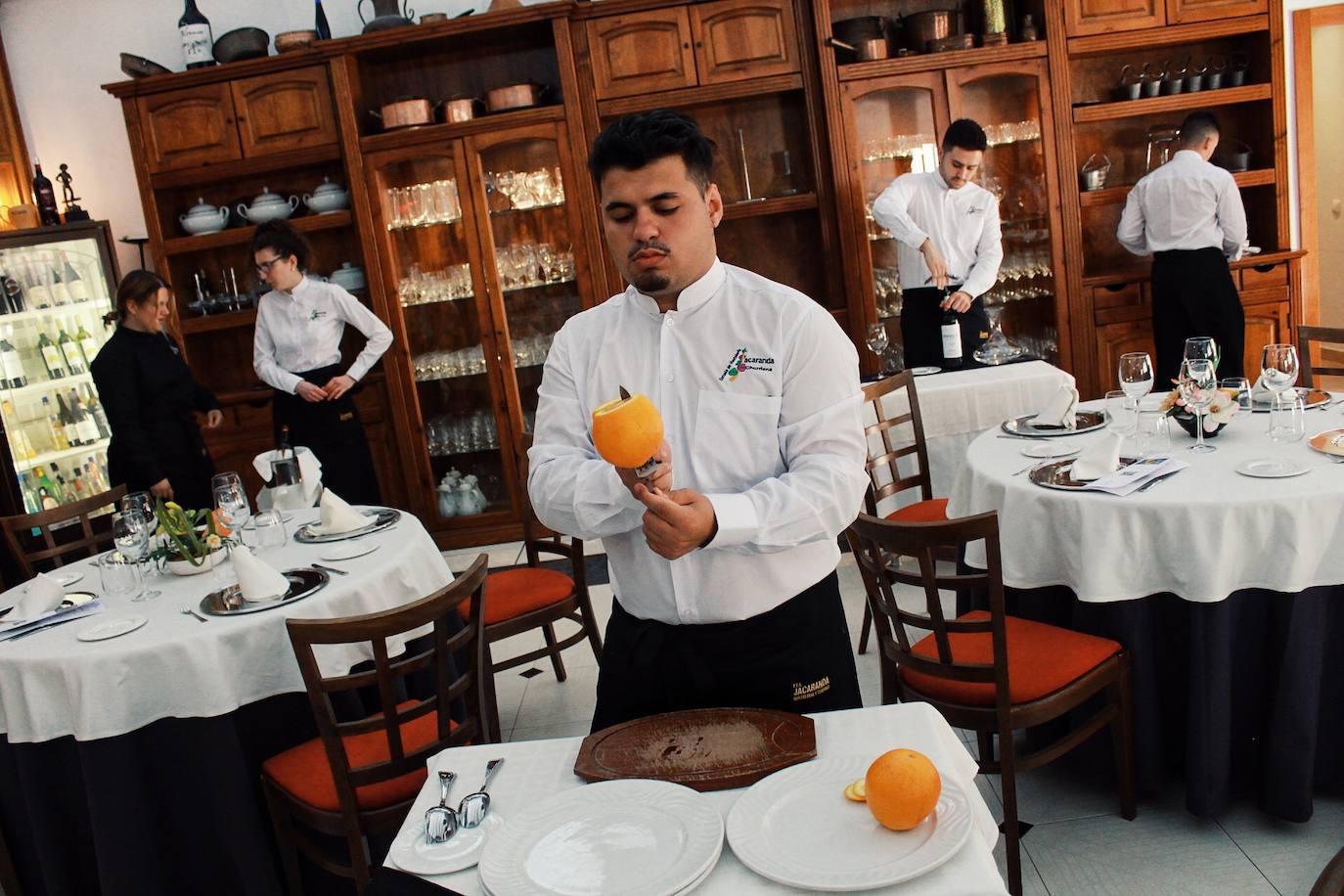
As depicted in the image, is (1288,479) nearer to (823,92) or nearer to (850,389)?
(850,389)

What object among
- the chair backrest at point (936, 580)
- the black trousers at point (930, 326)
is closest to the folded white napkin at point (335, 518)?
the chair backrest at point (936, 580)

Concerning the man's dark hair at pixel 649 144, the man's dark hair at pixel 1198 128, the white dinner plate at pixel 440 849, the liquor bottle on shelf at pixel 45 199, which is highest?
the liquor bottle on shelf at pixel 45 199

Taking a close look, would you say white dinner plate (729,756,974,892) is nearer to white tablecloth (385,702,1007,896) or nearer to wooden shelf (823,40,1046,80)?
white tablecloth (385,702,1007,896)

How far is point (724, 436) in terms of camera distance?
164 centimetres

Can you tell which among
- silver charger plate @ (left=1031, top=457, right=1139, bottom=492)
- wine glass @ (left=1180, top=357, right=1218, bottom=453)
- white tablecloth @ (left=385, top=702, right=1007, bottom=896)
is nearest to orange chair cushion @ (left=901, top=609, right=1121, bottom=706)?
silver charger plate @ (left=1031, top=457, right=1139, bottom=492)

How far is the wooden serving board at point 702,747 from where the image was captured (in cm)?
124

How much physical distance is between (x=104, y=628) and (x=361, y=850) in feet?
2.73

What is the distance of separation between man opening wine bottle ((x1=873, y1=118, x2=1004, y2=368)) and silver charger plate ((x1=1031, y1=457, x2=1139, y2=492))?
7.00 feet

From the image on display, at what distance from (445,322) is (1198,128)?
13.0ft

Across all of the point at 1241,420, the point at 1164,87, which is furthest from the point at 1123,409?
the point at 1164,87

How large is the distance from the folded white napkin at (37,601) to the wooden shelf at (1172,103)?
4988 mm

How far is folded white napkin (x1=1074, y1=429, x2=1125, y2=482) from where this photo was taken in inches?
98.1

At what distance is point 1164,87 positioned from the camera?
536cm

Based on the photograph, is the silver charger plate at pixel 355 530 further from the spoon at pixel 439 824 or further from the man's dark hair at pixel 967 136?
the man's dark hair at pixel 967 136
